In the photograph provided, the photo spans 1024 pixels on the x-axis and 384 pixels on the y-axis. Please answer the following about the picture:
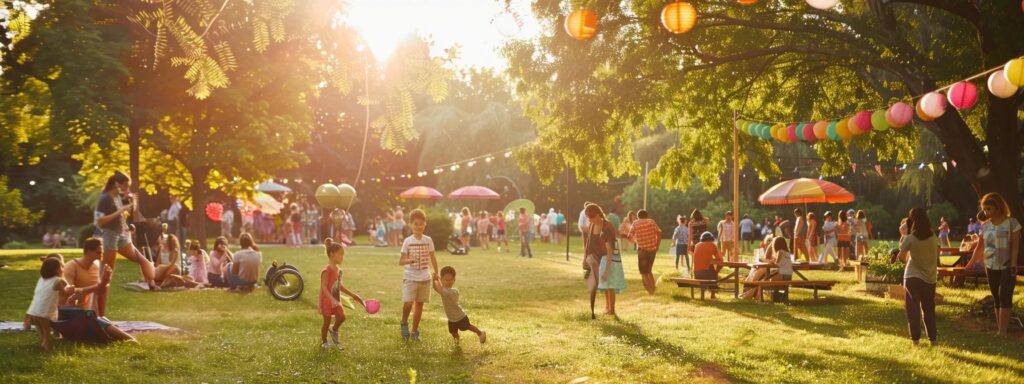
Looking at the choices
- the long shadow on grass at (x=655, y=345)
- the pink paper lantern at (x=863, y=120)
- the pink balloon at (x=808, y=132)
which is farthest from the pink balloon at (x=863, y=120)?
the long shadow on grass at (x=655, y=345)

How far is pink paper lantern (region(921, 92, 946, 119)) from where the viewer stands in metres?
9.86

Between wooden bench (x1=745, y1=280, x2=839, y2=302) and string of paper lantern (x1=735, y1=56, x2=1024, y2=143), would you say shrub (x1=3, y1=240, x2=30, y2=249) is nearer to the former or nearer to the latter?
string of paper lantern (x1=735, y1=56, x2=1024, y2=143)

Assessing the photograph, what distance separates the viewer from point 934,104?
32.4ft

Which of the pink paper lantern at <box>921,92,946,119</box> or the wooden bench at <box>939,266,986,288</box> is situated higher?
the pink paper lantern at <box>921,92,946,119</box>

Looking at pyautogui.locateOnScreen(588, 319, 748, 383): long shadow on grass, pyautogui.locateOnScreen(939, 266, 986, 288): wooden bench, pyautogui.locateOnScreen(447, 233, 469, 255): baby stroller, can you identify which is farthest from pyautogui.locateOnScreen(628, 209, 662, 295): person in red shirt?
pyautogui.locateOnScreen(447, 233, 469, 255): baby stroller

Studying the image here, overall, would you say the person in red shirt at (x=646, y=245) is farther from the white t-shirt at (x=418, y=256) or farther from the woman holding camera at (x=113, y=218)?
the woman holding camera at (x=113, y=218)

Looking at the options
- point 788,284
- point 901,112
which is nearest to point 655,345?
point 901,112

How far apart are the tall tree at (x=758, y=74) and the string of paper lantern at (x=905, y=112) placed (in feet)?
2.54

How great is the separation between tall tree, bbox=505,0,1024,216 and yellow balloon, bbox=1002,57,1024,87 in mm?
3200

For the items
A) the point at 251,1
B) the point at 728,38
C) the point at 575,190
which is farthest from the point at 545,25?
the point at 575,190

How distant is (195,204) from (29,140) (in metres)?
5.45

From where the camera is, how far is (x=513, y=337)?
9820 mm

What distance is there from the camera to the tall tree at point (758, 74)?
39.9ft

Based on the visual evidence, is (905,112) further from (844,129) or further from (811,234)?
(811,234)
